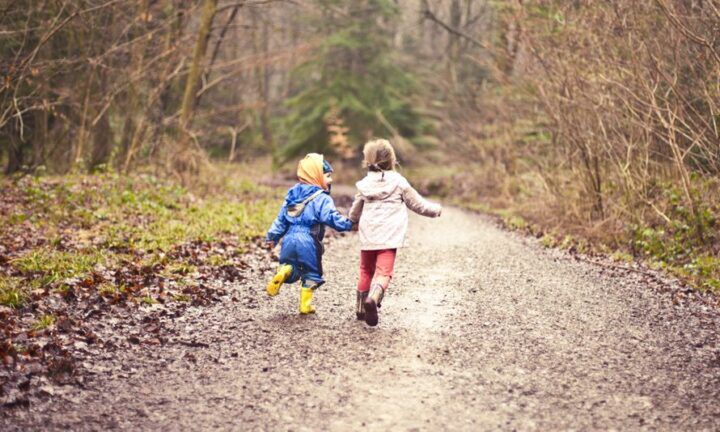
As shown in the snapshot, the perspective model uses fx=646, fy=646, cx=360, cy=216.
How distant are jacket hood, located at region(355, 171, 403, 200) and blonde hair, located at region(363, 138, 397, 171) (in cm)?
7

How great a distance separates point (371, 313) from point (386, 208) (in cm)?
105

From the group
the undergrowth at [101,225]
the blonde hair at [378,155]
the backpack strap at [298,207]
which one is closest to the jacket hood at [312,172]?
the backpack strap at [298,207]

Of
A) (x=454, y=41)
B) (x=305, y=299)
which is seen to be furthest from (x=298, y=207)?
(x=454, y=41)

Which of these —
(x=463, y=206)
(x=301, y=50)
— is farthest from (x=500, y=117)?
(x=301, y=50)

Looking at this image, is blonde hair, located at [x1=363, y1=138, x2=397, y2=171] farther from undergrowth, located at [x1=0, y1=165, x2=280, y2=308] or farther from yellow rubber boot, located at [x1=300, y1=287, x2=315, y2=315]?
undergrowth, located at [x1=0, y1=165, x2=280, y2=308]

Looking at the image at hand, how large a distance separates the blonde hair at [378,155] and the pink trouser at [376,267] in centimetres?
84

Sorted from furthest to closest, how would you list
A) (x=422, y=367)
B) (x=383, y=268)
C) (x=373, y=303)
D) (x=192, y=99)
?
1. (x=192, y=99)
2. (x=383, y=268)
3. (x=373, y=303)
4. (x=422, y=367)

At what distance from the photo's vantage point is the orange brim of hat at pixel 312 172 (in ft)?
21.7

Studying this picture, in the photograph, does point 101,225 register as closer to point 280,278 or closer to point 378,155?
point 280,278

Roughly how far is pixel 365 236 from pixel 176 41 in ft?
42.8

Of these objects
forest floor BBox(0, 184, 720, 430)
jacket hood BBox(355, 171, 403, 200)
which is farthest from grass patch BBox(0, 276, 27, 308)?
jacket hood BBox(355, 171, 403, 200)

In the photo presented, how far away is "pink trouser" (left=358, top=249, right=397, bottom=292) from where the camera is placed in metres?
6.23

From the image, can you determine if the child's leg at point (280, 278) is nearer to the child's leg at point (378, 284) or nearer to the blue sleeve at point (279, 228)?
the blue sleeve at point (279, 228)

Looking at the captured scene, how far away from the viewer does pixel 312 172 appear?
21.6 ft
